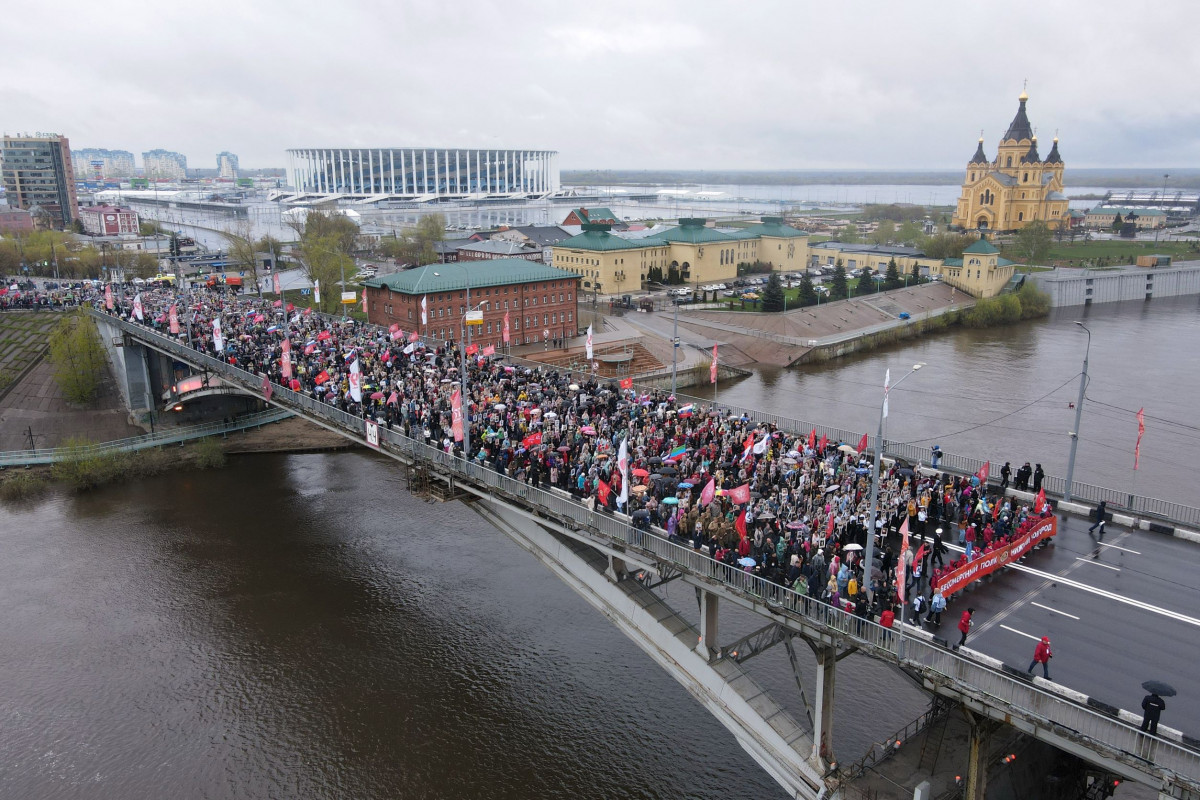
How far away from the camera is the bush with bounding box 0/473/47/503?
42.0 metres

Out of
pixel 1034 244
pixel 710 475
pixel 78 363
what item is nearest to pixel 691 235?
pixel 1034 244

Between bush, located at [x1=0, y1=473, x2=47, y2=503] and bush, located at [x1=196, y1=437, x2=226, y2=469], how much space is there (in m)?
7.34

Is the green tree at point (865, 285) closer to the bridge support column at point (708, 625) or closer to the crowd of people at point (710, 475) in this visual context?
the crowd of people at point (710, 475)

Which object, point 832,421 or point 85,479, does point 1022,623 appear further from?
point 85,479

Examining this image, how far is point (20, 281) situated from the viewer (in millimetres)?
84750

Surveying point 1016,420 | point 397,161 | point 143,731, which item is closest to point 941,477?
point 143,731

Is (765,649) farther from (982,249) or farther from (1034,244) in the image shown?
(1034,244)

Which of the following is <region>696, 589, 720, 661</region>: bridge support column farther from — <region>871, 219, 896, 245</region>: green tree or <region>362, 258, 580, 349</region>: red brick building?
<region>871, 219, 896, 245</region>: green tree

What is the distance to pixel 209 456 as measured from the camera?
46781 millimetres

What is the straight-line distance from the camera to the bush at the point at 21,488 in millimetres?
41969

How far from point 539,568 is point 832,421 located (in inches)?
906

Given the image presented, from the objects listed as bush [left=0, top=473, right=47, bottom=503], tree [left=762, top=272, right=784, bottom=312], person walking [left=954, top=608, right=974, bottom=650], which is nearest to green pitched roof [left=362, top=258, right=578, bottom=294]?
tree [left=762, top=272, right=784, bottom=312]

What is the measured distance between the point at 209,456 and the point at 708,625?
1465 inches

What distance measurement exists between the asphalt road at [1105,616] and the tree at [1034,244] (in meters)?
104
